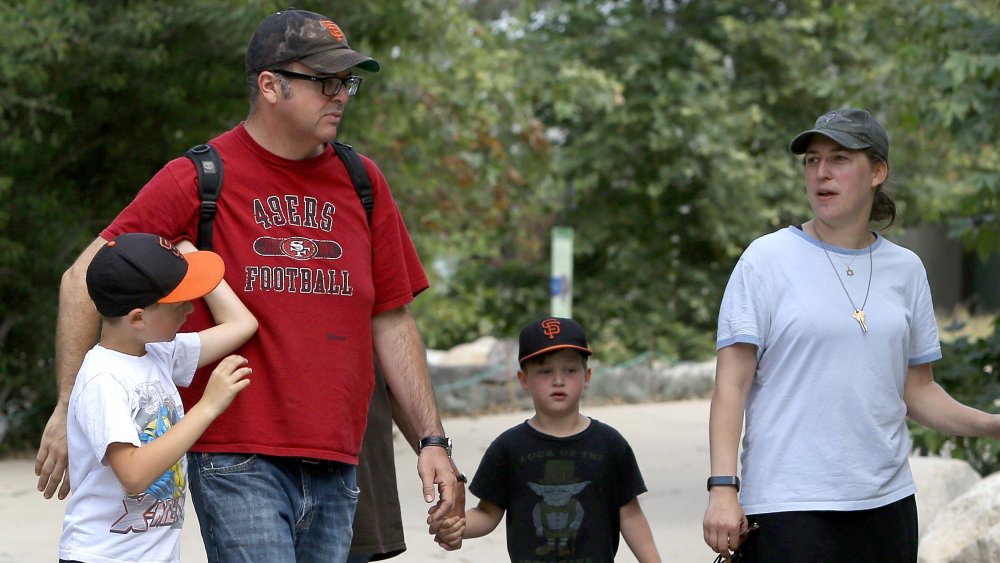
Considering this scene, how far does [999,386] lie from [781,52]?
10.7 m

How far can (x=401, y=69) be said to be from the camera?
38.6 ft

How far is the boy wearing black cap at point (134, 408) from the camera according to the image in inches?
119

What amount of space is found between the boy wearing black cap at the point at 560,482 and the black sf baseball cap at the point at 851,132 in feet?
3.81

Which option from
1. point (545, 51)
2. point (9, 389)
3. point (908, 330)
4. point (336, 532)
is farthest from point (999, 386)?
point (545, 51)

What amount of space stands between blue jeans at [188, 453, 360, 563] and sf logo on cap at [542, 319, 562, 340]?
3.79 ft

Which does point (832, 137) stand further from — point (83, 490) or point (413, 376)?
point (83, 490)

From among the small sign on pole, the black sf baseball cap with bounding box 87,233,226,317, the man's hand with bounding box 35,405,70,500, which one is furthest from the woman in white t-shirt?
the small sign on pole

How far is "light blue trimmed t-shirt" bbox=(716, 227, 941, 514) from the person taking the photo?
345 cm

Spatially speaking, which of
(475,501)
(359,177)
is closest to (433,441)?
(359,177)

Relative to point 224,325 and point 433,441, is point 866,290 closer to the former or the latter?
point 433,441

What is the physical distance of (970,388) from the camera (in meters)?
7.92

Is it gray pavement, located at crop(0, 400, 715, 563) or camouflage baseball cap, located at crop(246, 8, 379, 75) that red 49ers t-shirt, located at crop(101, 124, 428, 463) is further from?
gray pavement, located at crop(0, 400, 715, 563)

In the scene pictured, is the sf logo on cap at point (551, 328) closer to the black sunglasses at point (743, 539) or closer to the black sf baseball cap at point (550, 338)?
the black sf baseball cap at point (550, 338)

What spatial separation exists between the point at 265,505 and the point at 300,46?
1113mm
